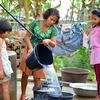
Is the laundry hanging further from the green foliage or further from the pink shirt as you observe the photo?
the pink shirt

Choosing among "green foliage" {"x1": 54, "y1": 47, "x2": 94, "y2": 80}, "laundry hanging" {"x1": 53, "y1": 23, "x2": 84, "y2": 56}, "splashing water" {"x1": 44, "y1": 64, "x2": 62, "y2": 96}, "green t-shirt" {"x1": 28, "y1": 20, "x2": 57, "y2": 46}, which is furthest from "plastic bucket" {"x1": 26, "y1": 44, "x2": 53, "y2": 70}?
"laundry hanging" {"x1": 53, "y1": 23, "x2": 84, "y2": 56}

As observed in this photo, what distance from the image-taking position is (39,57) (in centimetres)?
450

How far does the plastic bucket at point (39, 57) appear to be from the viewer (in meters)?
4.36

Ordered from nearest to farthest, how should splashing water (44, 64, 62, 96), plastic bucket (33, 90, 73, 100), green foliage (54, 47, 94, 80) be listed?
plastic bucket (33, 90, 73, 100), splashing water (44, 64, 62, 96), green foliage (54, 47, 94, 80)

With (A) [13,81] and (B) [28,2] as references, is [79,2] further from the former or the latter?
(A) [13,81]

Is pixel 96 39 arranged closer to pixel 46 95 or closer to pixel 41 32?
pixel 41 32

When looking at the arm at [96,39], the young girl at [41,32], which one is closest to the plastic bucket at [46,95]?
the young girl at [41,32]

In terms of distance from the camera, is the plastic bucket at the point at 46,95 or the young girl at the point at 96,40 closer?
the plastic bucket at the point at 46,95

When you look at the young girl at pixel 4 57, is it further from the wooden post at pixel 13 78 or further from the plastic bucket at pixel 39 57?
the wooden post at pixel 13 78

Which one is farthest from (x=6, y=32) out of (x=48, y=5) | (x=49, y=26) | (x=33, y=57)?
(x=48, y=5)

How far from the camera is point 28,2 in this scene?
8.52 metres

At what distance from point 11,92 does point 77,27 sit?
4260 millimetres

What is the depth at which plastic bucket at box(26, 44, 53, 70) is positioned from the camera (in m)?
4.36

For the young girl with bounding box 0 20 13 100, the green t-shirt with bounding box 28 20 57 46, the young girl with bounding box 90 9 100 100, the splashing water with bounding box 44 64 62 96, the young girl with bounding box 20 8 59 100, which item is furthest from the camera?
the young girl with bounding box 90 9 100 100
